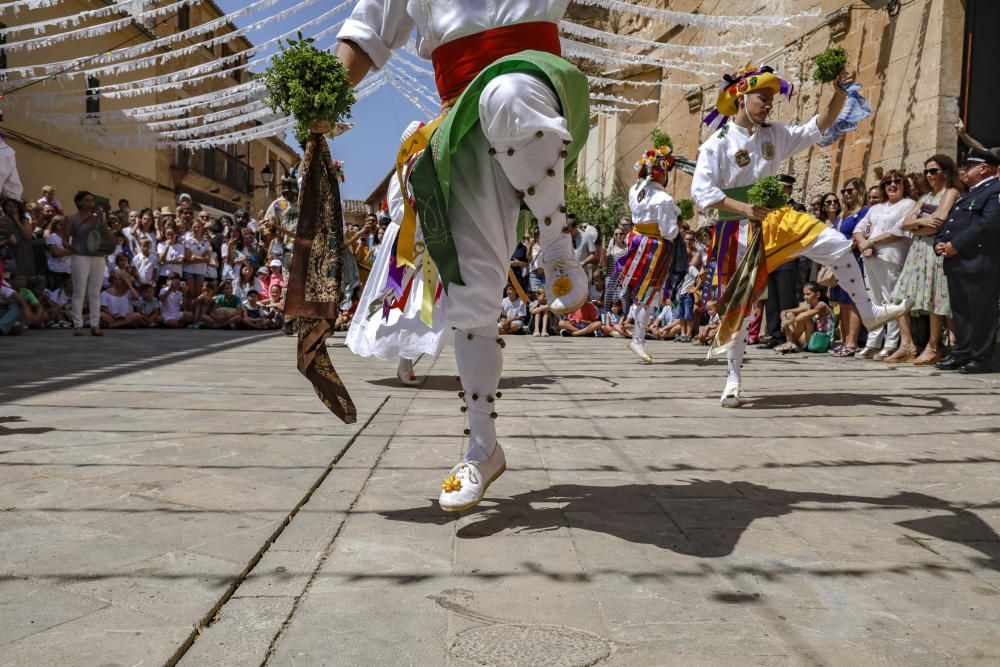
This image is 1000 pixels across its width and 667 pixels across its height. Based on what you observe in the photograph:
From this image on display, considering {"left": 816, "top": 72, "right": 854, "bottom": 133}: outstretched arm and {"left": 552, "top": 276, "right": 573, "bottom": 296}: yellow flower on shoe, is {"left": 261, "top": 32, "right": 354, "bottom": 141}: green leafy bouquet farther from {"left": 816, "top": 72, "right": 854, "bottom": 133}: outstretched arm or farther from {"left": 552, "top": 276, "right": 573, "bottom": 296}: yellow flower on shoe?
{"left": 816, "top": 72, "right": 854, "bottom": 133}: outstretched arm

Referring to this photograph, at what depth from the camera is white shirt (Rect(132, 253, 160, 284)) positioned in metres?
14.2

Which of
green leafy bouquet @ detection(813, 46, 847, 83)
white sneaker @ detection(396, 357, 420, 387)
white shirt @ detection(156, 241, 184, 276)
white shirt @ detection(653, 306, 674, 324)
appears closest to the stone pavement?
white sneaker @ detection(396, 357, 420, 387)

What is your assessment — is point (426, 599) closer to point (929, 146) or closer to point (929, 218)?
point (929, 218)

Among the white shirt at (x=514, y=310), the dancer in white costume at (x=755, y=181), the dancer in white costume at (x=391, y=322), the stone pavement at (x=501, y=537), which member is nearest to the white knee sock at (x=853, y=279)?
the dancer in white costume at (x=755, y=181)

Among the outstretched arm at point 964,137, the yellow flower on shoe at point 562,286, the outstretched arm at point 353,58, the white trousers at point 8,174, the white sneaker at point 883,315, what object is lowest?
the white sneaker at point 883,315

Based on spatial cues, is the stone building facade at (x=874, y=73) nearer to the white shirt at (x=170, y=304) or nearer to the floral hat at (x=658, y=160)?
the floral hat at (x=658, y=160)

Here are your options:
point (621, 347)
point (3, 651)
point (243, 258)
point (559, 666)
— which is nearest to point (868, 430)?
point (559, 666)

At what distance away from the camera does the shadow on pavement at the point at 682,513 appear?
2498mm

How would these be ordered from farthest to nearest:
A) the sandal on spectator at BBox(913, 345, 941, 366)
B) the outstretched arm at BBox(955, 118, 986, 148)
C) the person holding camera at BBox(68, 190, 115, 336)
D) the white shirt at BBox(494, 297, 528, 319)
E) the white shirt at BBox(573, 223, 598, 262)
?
the white shirt at BBox(573, 223, 598, 262) → the white shirt at BBox(494, 297, 528, 319) → the person holding camera at BBox(68, 190, 115, 336) → the outstretched arm at BBox(955, 118, 986, 148) → the sandal on spectator at BBox(913, 345, 941, 366)

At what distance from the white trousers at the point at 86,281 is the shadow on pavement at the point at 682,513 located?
378 inches

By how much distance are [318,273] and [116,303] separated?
→ 12233 mm

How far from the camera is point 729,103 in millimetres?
5766

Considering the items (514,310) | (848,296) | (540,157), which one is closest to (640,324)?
(848,296)

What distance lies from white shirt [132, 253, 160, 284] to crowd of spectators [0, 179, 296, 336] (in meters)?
0.02
